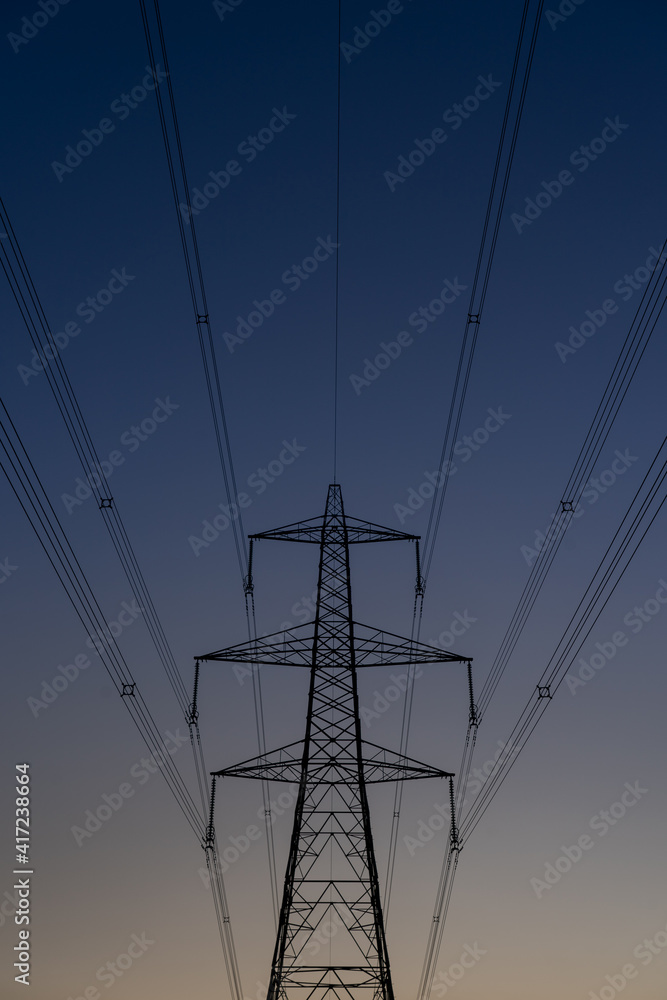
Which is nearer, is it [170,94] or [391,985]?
[170,94]

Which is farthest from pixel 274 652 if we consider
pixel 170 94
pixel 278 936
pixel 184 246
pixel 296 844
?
pixel 170 94

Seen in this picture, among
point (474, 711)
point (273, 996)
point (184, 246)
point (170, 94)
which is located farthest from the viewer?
point (474, 711)

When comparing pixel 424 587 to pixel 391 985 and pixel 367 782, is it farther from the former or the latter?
pixel 391 985

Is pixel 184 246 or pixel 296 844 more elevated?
pixel 184 246

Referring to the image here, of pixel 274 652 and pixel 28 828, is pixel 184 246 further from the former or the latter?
Result: pixel 28 828

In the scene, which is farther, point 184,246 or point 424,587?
point 424,587

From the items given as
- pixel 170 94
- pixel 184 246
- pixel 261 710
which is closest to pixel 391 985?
pixel 261 710

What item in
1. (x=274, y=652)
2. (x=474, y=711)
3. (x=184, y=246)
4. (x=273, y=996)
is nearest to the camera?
(x=184, y=246)

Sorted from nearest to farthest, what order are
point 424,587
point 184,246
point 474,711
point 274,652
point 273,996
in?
point 184,246, point 273,996, point 274,652, point 474,711, point 424,587

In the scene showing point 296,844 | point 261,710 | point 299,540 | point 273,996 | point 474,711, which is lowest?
point 273,996
